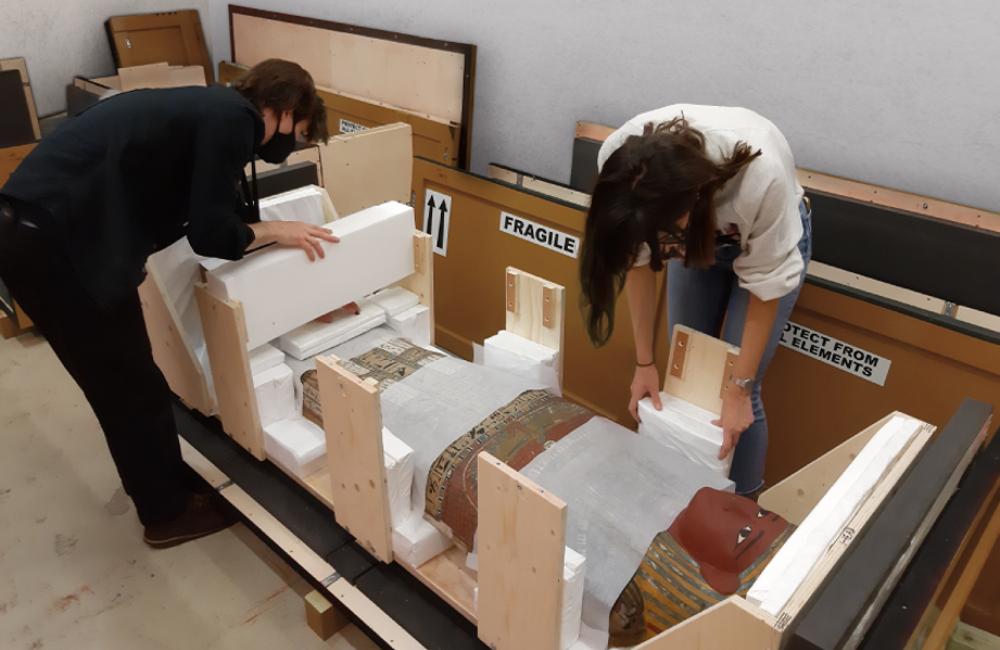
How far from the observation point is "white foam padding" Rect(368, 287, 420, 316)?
80.5 inches

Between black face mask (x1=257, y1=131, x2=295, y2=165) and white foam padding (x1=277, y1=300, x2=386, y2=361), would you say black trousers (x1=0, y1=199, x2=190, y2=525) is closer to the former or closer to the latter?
white foam padding (x1=277, y1=300, x2=386, y2=361)

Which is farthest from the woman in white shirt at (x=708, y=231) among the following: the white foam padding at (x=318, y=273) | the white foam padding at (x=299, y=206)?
the white foam padding at (x=299, y=206)

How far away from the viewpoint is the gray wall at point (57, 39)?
355 cm

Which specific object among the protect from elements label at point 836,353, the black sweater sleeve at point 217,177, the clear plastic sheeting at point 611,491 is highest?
the black sweater sleeve at point 217,177

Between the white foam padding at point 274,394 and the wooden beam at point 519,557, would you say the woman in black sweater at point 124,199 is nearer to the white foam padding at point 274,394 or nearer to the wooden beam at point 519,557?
the white foam padding at point 274,394

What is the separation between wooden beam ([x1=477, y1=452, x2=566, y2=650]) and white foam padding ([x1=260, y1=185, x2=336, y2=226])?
3.69 feet

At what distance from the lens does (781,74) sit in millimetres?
2057

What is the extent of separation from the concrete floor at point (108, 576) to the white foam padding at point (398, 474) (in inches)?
18.4

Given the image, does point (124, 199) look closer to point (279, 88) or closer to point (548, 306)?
point (279, 88)

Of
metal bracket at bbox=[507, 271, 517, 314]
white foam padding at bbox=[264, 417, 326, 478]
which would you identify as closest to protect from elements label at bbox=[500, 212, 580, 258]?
metal bracket at bbox=[507, 271, 517, 314]

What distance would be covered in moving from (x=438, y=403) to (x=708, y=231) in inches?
27.7

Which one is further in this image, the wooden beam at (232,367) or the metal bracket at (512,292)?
the metal bracket at (512,292)

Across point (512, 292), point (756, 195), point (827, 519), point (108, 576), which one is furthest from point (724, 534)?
point (108, 576)

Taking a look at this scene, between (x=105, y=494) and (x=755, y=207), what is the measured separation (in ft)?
6.70
